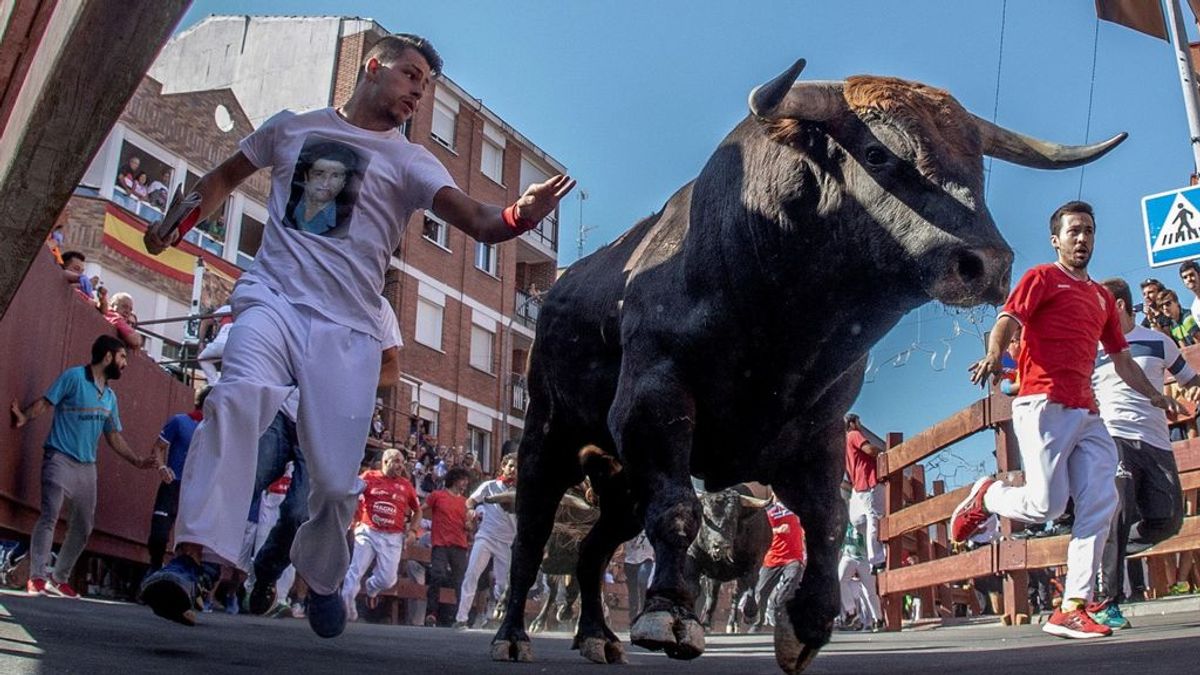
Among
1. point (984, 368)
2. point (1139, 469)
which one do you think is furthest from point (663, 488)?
point (1139, 469)

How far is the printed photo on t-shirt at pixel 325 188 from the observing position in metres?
4.41

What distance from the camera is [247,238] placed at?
3200 cm

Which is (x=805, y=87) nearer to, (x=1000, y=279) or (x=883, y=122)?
(x=883, y=122)

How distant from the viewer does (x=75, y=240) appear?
25.2 meters

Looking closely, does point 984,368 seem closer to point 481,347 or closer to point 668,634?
point 668,634

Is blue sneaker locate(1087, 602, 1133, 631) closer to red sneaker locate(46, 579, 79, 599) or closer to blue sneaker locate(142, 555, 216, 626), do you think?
blue sneaker locate(142, 555, 216, 626)

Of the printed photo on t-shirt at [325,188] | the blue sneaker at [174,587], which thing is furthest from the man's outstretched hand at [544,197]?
the blue sneaker at [174,587]

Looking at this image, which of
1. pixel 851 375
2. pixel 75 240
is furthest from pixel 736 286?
pixel 75 240

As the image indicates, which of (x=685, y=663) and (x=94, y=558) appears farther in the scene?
(x=94, y=558)

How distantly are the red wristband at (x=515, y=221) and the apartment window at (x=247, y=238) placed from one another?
28.3 metres

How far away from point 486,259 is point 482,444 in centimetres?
621

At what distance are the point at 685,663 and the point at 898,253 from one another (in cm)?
218

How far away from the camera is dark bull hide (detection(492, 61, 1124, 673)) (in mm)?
3939

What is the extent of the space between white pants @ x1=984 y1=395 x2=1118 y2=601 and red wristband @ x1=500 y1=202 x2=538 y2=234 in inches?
143
